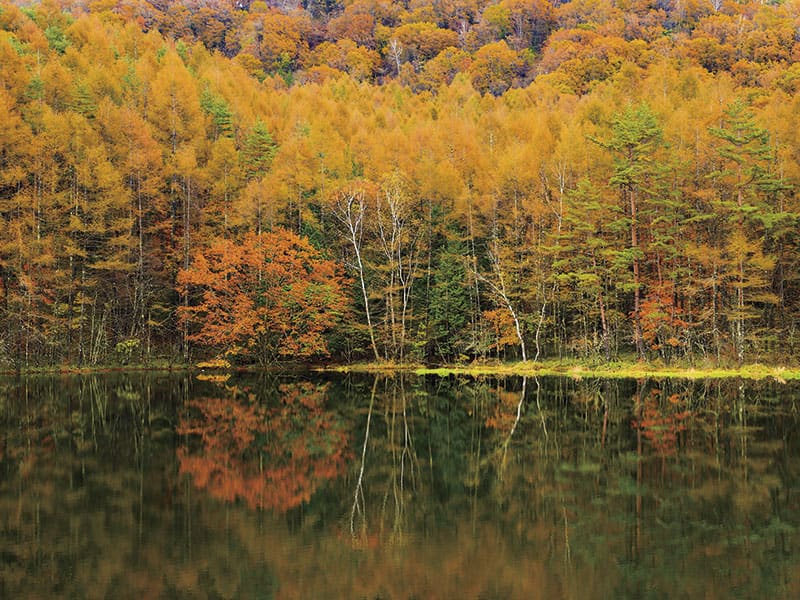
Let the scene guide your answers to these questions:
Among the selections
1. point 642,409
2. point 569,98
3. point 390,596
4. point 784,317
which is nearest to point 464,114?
point 569,98

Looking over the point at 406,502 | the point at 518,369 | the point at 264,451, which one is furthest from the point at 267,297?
the point at 406,502

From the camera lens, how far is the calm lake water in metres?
8.12

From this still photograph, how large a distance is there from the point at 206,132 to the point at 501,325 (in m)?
22.9

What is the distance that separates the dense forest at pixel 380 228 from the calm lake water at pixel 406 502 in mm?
14014

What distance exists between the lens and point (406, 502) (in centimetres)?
1138

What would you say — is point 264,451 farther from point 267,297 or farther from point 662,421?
point 267,297

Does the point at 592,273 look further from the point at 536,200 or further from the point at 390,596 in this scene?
the point at 390,596

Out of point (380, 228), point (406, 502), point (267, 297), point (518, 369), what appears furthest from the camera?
point (380, 228)

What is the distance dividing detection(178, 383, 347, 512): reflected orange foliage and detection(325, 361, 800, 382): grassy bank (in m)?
13.4

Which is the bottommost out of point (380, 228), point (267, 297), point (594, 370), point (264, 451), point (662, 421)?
point (264, 451)

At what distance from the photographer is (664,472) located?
12727mm

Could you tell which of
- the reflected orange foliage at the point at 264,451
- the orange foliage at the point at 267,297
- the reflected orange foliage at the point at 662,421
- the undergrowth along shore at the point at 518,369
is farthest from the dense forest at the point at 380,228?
the reflected orange foliage at the point at 264,451

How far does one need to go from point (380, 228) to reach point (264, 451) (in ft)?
82.0

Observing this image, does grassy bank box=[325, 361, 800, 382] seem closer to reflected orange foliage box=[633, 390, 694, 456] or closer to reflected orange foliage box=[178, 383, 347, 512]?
reflected orange foliage box=[633, 390, 694, 456]
